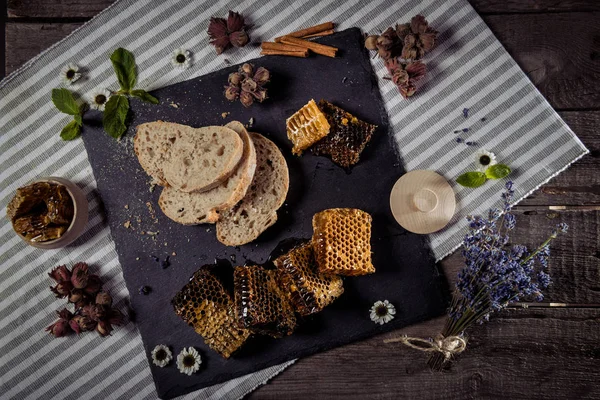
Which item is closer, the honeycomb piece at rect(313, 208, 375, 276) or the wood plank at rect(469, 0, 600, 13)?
the honeycomb piece at rect(313, 208, 375, 276)

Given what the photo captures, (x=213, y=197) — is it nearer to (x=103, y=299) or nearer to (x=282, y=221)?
(x=282, y=221)

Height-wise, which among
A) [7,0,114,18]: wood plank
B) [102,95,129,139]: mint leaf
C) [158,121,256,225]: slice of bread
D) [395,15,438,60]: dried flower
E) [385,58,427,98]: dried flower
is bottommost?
[158,121,256,225]: slice of bread

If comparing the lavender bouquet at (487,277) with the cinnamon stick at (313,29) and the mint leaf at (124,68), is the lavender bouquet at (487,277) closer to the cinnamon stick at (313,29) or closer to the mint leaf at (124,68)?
the cinnamon stick at (313,29)

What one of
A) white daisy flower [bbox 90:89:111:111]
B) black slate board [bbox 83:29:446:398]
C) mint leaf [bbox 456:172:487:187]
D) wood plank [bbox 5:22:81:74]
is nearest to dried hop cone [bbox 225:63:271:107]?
black slate board [bbox 83:29:446:398]

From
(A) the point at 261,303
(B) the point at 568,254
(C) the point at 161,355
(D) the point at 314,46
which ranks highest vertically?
(D) the point at 314,46

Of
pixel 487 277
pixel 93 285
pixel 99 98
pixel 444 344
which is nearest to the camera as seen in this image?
pixel 487 277

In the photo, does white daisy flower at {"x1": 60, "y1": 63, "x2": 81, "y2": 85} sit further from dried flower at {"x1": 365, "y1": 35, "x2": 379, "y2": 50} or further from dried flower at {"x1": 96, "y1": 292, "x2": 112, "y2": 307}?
dried flower at {"x1": 365, "y1": 35, "x2": 379, "y2": 50}

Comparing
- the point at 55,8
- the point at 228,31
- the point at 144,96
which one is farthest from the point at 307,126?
the point at 55,8
